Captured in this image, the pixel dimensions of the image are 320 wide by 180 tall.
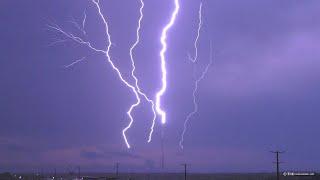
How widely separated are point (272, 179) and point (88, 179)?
35.1m

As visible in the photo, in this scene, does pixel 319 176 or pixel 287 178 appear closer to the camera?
pixel 319 176

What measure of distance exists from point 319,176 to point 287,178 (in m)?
5.93

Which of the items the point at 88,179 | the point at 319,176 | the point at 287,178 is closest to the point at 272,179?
the point at 287,178

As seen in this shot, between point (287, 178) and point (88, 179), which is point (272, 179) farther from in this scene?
point (88, 179)

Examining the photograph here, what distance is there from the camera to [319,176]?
7188 centimetres

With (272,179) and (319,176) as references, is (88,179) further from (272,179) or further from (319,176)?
(319,176)

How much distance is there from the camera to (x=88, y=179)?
95312mm

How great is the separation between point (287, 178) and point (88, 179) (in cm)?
3674

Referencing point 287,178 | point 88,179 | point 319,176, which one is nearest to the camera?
point 319,176

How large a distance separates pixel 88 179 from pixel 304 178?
3997cm

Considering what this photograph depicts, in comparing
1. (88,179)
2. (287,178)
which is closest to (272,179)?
(287,178)

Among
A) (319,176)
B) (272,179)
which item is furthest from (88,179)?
(319,176)

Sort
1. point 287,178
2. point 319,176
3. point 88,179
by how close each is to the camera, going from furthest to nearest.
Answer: point 88,179 → point 287,178 → point 319,176

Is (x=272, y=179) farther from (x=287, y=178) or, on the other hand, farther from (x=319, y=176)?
(x=319, y=176)
